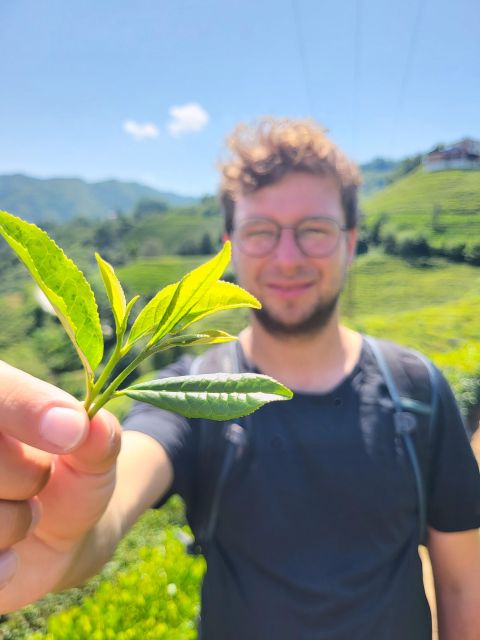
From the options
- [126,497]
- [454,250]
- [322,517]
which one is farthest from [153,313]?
[454,250]

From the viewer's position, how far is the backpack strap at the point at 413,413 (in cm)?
167

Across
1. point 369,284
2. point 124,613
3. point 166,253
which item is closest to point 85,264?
point 166,253

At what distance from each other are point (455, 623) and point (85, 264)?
58.9 metres

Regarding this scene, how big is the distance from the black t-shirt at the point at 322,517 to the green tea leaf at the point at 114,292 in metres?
0.98

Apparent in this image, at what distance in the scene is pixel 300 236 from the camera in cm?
203

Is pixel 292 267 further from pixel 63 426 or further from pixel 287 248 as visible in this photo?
pixel 63 426

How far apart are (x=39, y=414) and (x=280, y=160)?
174 centimetres

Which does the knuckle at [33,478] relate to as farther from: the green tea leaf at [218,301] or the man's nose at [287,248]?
the man's nose at [287,248]

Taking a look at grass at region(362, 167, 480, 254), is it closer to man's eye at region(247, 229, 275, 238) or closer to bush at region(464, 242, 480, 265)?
bush at region(464, 242, 480, 265)

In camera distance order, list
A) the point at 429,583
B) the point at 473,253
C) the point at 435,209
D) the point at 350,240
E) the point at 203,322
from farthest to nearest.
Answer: the point at 435,209 → the point at 473,253 → the point at 203,322 → the point at 429,583 → the point at 350,240

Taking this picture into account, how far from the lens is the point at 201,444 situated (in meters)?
1.69

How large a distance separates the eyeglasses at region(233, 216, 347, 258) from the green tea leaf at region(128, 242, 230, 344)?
141 cm

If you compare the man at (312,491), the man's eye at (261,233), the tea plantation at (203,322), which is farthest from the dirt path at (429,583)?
the man's eye at (261,233)

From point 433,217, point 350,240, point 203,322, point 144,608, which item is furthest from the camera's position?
point 433,217
